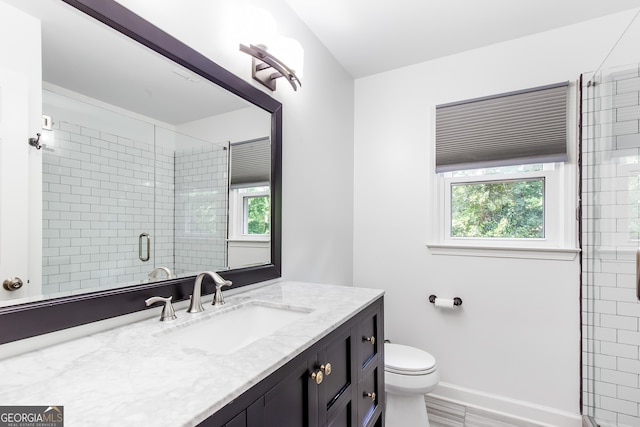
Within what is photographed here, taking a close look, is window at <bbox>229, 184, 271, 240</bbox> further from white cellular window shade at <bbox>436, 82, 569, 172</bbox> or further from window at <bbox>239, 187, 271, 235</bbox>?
white cellular window shade at <bbox>436, 82, 569, 172</bbox>

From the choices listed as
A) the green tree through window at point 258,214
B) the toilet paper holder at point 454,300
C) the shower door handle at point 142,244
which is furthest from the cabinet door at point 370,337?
the toilet paper holder at point 454,300

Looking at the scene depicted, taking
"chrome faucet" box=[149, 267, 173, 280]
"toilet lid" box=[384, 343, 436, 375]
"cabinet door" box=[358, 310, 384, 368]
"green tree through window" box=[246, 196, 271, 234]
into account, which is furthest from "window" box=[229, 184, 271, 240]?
"toilet lid" box=[384, 343, 436, 375]

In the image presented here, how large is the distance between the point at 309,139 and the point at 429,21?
0.97 m

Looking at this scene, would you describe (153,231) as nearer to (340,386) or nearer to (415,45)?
(340,386)

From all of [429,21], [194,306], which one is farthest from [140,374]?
[429,21]

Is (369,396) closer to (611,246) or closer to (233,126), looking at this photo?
(233,126)

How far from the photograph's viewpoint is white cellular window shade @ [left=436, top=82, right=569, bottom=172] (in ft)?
6.00

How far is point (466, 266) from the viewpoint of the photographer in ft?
6.73

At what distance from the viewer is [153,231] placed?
1010 millimetres

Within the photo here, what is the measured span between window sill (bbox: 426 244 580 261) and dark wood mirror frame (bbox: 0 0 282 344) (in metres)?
1.23

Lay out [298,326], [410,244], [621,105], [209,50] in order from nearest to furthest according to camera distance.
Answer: [298,326], [209,50], [621,105], [410,244]

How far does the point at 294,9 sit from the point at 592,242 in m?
2.07

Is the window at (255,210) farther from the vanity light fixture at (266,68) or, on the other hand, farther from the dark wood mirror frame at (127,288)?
the vanity light fixture at (266,68)

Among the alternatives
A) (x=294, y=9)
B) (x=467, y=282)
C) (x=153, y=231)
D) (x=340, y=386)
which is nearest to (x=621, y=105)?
(x=467, y=282)
